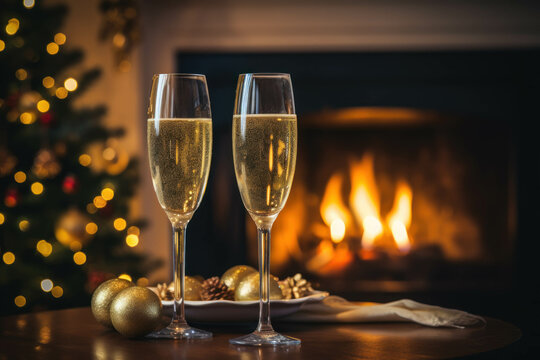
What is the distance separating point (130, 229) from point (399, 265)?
109 cm

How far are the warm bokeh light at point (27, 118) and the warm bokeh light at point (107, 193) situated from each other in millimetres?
368

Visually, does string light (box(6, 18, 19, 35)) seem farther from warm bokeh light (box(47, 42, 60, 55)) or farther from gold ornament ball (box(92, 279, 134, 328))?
gold ornament ball (box(92, 279, 134, 328))

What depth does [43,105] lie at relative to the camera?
2.88 metres

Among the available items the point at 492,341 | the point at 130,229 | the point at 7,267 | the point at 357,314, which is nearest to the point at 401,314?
the point at 357,314

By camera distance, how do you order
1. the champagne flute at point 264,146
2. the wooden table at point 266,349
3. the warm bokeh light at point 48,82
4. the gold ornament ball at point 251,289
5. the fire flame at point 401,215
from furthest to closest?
the fire flame at point 401,215, the warm bokeh light at point 48,82, the gold ornament ball at point 251,289, the champagne flute at point 264,146, the wooden table at point 266,349

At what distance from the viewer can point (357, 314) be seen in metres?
1.04

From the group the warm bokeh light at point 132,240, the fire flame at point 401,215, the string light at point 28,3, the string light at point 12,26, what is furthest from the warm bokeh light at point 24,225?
the fire flame at point 401,215

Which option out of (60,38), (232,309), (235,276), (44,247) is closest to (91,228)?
(44,247)

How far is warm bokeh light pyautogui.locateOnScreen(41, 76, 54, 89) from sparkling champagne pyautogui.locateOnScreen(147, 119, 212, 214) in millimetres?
2093

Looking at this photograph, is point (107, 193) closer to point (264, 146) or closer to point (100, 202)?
point (100, 202)

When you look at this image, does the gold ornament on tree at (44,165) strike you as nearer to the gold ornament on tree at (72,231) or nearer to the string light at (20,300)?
the gold ornament on tree at (72,231)

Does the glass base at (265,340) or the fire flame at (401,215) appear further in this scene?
the fire flame at (401,215)

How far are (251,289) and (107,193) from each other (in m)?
2.06

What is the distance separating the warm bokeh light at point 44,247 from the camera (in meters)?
2.82
